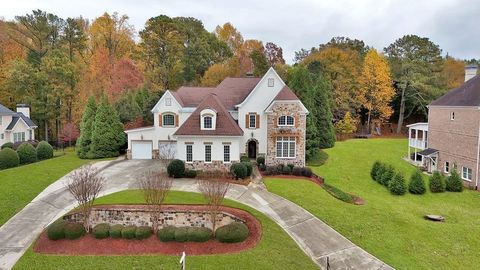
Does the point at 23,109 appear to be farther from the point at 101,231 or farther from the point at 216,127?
the point at 101,231

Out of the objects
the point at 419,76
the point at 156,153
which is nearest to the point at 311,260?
the point at 156,153

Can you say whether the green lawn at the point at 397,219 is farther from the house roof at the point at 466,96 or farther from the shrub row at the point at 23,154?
the shrub row at the point at 23,154

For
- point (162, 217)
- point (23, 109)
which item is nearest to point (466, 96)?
point (162, 217)

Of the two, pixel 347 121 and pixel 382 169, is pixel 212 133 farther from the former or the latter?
pixel 347 121

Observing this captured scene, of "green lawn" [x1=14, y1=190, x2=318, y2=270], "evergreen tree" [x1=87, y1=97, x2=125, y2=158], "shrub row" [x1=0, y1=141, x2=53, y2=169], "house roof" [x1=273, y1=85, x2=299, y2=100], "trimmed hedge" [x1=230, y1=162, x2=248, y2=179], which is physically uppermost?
"house roof" [x1=273, y1=85, x2=299, y2=100]

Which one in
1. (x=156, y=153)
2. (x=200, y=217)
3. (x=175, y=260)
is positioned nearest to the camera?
(x=175, y=260)

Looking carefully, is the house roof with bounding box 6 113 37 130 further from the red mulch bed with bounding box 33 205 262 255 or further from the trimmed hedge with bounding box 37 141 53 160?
the red mulch bed with bounding box 33 205 262 255

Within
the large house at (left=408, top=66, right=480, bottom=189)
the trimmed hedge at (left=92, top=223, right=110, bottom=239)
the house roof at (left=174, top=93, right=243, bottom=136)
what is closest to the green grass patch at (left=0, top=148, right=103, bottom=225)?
the trimmed hedge at (left=92, top=223, right=110, bottom=239)
